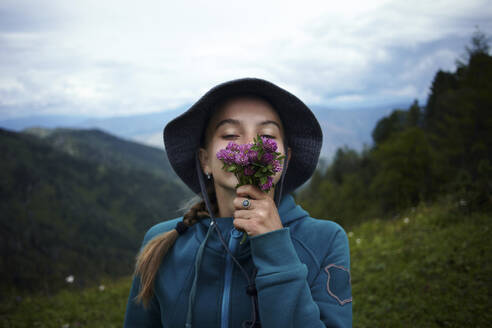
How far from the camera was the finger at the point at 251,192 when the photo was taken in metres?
1.48

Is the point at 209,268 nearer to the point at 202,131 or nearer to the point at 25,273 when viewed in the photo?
the point at 202,131

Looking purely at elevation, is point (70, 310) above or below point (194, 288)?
below

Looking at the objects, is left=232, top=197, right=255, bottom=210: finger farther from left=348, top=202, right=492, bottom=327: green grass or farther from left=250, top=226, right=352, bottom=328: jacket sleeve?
left=348, top=202, right=492, bottom=327: green grass

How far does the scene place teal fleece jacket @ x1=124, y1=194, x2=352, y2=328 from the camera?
56.7 inches

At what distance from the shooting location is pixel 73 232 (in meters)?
88.6

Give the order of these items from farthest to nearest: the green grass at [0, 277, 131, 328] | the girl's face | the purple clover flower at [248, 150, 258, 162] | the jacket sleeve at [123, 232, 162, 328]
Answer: the green grass at [0, 277, 131, 328] < the jacket sleeve at [123, 232, 162, 328] < the girl's face < the purple clover flower at [248, 150, 258, 162]

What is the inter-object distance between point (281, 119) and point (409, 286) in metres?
4.18

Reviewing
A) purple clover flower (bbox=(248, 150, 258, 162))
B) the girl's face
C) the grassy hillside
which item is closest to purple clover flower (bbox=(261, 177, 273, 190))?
purple clover flower (bbox=(248, 150, 258, 162))

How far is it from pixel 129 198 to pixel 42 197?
28626mm

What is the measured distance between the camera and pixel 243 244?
6.06 feet

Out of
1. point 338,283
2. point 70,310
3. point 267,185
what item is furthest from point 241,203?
point 70,310

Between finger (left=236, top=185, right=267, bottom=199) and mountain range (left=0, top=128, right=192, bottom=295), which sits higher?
finger (left=236, top=185, right=267, bottom=199)

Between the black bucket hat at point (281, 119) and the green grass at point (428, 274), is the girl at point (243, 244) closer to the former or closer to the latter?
the black bucket hat at point (281, 119)

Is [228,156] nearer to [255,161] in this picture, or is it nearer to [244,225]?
[255,161]
